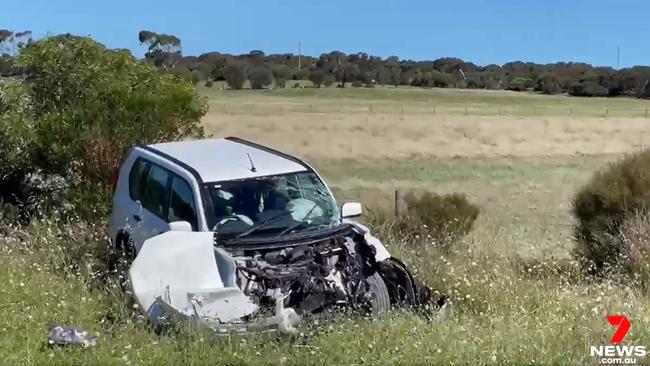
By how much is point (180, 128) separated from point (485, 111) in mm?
54285

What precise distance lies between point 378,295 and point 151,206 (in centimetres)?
284

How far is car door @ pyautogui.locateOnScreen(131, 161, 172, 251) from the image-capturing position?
7.90m

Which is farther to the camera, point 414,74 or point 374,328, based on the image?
point 414,74

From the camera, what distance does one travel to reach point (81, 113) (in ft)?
40.6

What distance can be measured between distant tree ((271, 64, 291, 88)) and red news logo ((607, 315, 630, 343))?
88666mm

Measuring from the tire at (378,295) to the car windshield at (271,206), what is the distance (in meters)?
0.83

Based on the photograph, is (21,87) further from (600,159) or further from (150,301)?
(600,159)

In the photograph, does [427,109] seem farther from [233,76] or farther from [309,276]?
[309,276]

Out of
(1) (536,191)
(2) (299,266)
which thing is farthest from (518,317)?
(1) (536,191)

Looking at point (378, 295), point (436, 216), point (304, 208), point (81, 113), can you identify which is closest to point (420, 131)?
point (436, 216)

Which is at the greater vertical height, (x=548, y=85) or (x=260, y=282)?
(x=548, y=85)

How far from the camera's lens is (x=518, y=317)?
6.84 metres

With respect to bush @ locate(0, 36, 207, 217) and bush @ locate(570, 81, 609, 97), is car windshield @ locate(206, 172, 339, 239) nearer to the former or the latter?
bush @ locate(0, 36, 207, 217)

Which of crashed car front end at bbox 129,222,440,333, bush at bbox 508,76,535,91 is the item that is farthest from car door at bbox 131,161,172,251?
bush at bbox 508,76,535,91
